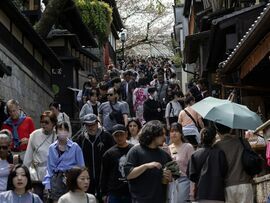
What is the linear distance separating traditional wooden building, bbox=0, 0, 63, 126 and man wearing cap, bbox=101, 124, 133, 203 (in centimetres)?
450

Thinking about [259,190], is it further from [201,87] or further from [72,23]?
[72,23]

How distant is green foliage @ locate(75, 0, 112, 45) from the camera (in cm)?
3250

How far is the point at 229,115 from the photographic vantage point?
7676 mm

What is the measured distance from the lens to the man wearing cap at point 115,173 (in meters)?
8.79

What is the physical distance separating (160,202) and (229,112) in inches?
52.9

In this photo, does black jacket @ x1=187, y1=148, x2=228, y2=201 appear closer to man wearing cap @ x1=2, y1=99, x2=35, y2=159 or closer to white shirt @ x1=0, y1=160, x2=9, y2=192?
white shirt @ x1=0, y1=160, x2=9, y2=192

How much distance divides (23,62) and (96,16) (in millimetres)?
15161

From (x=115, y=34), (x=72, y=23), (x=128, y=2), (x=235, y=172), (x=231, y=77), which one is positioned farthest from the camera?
(x=128, y=2)

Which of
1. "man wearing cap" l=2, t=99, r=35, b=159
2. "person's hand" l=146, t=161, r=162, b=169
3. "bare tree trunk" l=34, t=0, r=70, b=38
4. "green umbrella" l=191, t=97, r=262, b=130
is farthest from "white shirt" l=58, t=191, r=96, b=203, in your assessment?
"bare tree trunk" l=34, t=0, r=70, b=38

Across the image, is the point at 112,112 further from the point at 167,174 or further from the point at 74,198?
the point at 74,198

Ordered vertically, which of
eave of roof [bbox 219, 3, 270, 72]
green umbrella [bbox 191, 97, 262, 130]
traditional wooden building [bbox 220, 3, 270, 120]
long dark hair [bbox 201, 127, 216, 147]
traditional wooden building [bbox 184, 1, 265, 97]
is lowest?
long dark hair [bbox 201, 127, 216, 147]

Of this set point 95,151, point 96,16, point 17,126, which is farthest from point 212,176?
point 96,16

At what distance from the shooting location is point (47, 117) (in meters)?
9.69

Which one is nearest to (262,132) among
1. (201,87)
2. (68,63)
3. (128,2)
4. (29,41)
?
(201,87)
